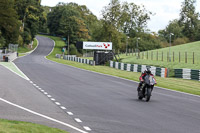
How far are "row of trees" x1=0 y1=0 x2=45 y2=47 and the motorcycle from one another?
69.3m

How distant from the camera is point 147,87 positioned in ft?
52.6

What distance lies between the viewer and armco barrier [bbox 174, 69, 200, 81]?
33.0 metres

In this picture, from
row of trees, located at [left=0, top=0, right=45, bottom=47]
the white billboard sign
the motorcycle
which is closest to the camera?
the motorcycle

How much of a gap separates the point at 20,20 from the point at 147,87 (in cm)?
10555

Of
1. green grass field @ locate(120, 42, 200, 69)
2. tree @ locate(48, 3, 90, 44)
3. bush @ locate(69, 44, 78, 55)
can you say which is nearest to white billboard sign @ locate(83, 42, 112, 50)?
green grass field @ locate(120, 42, 200, 69)

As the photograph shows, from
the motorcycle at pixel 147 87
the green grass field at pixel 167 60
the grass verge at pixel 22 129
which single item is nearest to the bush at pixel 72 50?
the green grass field at pixel 167 60

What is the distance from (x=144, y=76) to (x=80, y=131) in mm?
8021

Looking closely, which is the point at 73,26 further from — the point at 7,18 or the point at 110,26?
the point at 7,18

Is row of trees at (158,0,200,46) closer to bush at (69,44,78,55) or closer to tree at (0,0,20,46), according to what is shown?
bush at (69,44,78,55)

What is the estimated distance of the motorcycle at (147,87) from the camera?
15969mm

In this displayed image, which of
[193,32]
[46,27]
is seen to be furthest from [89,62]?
[46,27]

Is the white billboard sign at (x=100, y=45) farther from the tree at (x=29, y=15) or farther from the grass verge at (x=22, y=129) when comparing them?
the grass verge at (x=22, y=129)

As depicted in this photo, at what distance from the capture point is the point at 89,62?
6312 cm

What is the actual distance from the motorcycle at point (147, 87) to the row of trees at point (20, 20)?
69.3m
